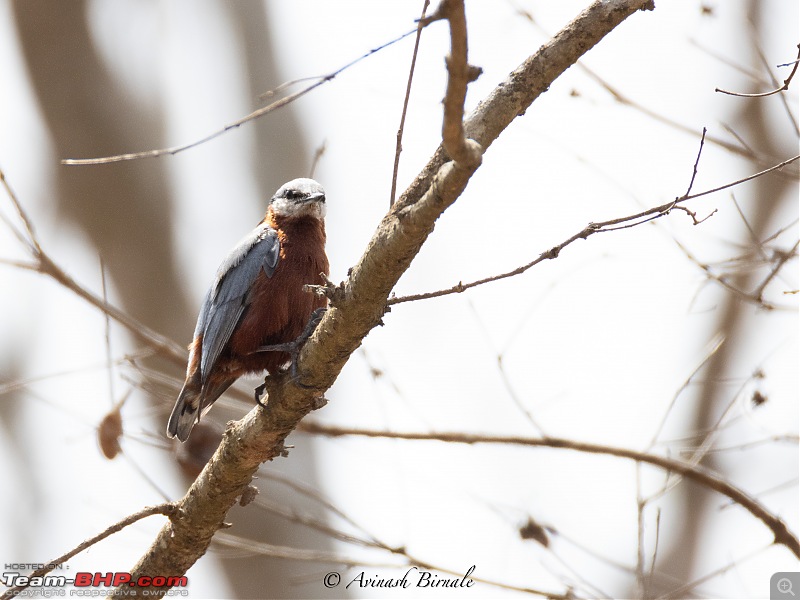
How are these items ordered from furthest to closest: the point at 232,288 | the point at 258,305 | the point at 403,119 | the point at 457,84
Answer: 1. the point at 232,288
2. the point at 258,305
3. the point at 403,119
4. the point at 457,84

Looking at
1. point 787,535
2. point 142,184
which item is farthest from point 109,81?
point 787,535

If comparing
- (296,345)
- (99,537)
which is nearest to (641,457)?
(296,345)

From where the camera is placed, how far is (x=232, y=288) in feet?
14.6

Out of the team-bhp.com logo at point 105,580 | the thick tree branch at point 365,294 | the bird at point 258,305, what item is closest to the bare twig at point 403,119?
the thick tree branch at point 365,294

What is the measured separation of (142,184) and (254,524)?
371 centimetres

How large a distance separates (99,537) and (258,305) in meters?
1.55

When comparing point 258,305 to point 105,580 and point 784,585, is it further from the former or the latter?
point 784,585

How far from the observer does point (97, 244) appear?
802cm

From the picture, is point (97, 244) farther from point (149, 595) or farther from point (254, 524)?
point (149, 595)

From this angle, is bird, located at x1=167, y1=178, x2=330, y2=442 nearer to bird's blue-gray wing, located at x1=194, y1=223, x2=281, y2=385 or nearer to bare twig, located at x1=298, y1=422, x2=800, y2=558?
bird's blue-gray wing, located at x1=194, y1=223, x2=281, y2=385

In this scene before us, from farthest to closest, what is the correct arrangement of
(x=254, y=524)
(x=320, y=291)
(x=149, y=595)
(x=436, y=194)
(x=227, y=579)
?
1. (x=227, y=579)
2. (x=254, y=524)
3. (x=149, y=595)
4. (x=320, y=291)
5. (x=436, y=194)

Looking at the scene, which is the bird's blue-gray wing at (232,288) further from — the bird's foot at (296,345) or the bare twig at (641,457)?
the bare twig at (641,457)

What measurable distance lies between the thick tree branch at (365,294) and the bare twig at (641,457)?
42.7 inches

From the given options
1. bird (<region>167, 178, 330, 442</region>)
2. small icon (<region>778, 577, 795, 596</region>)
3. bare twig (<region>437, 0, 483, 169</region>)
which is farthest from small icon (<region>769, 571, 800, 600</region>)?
bare twig (<region>437, 0, 483, 169</region>)
